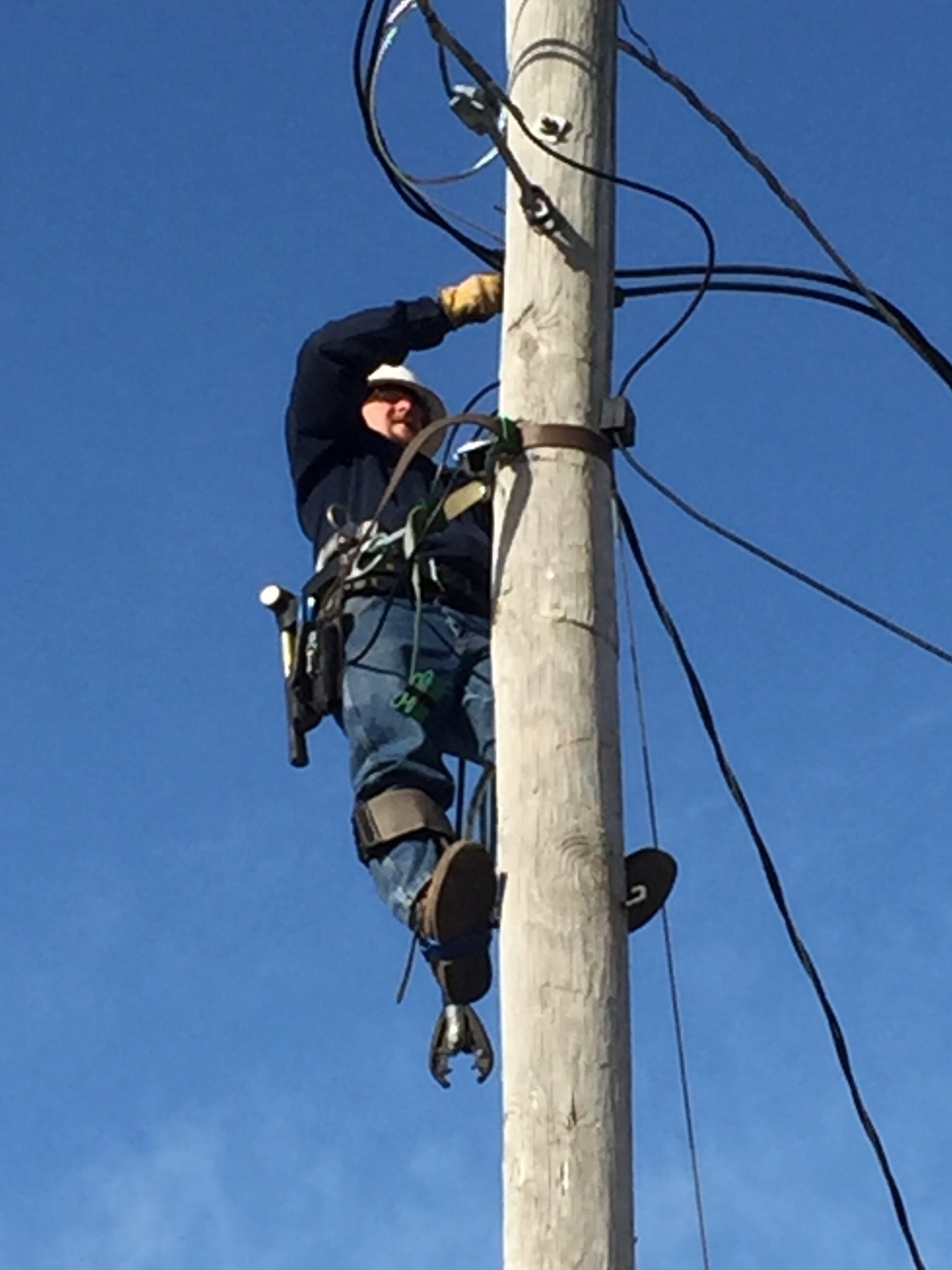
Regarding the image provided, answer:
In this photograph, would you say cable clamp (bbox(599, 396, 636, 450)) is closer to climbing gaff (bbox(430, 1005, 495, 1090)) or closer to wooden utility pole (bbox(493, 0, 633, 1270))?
wooden utility pole (bbox(493, 0, 633, 1270))

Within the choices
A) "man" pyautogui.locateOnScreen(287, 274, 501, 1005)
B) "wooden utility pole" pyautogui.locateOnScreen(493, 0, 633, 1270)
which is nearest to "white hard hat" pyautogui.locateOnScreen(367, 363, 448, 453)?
"man" pyautogui.locateOnScreen(287, 274, 501, 1005)

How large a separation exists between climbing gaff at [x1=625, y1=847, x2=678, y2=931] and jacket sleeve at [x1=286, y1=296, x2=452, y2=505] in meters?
1.88

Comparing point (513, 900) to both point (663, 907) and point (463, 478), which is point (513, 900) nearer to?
point (663, 907)

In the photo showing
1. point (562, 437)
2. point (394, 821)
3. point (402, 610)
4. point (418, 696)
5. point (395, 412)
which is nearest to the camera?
point (562, 437)

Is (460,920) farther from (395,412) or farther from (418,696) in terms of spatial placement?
(395,412)

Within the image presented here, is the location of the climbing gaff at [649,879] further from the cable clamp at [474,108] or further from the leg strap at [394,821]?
the cable clamp at [474,108]

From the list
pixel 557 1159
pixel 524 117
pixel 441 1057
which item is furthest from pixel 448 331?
pixel 557 1159

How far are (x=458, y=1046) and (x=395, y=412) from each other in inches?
85.2

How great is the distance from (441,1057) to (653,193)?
1.93m

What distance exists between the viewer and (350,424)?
6.62m

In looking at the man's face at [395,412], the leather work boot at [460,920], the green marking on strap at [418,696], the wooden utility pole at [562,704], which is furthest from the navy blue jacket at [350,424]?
the leather work boot at [460,920]

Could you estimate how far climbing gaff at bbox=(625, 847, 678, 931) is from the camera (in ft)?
15.7

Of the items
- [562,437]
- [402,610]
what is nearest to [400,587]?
[402,610]

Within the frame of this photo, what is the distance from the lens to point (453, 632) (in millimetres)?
6090
